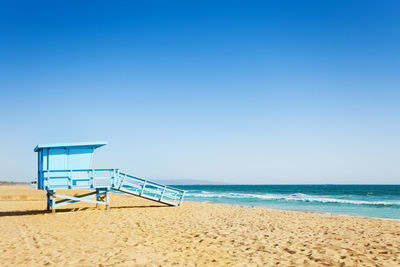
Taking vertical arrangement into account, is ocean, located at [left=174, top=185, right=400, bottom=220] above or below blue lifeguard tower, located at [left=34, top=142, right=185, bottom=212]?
below

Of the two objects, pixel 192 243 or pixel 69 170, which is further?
pixel 69 170

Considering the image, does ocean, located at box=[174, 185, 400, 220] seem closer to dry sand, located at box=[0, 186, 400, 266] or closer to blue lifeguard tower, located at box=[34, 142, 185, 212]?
dry sand, located at box=[0, 186, 400, 266]

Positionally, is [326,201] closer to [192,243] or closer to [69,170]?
[69,170]

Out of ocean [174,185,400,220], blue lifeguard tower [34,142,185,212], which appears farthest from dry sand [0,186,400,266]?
ocean [174,185,400,220]

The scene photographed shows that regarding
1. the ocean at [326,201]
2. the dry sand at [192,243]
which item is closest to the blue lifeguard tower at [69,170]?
the dry sand at [192,243]

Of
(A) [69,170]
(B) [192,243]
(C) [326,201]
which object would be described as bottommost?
(C) [326,201]

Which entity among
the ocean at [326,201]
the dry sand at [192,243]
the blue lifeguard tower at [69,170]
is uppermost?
the blue lifeguard tower at [69,170]

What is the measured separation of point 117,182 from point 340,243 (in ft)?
36.3

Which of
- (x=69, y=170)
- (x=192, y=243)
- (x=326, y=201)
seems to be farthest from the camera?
(x=326, y=201)

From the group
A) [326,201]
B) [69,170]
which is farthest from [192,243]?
[326,201]

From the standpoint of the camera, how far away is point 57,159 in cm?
1477

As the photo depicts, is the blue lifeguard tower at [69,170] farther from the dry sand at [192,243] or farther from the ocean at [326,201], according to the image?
the ocean at [326,201]

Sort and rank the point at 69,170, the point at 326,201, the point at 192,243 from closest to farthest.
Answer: the point at 192,243 → the point at 69,170 → the point at 326,201

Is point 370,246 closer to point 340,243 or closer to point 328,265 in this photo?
point 340,243
